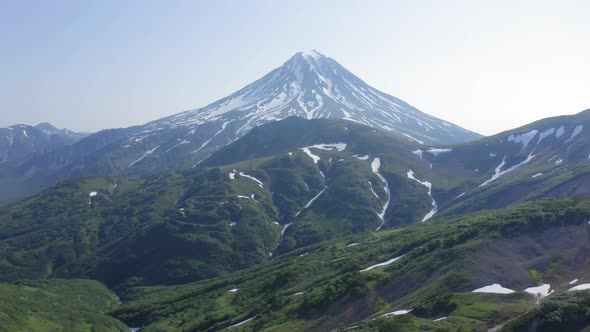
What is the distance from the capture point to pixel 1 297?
299 ft

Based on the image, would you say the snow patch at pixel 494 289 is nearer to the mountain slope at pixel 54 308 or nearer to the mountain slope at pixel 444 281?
the mountain slope at pixel 444 281

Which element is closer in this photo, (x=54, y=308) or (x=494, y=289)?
(x=494, y=289)

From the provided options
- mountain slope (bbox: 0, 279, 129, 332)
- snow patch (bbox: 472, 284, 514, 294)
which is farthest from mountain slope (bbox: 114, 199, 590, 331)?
mountain slope (bbox: 0, 279, 129, 332)

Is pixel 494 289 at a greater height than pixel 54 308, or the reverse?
pixel 494 289

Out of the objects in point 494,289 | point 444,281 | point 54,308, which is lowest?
point 54,308

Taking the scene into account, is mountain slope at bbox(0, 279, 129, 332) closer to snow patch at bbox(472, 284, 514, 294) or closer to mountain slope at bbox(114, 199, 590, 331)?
mountain slope at bbox(114, 199, 590, 331)

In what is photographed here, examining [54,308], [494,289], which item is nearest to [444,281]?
[494,289]

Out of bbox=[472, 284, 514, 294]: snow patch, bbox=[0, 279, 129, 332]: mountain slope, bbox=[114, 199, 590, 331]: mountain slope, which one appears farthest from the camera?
bbox=[0, 279, 129, 332]: mountain slope

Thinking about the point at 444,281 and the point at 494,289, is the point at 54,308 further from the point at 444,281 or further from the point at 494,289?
the point at 494,289

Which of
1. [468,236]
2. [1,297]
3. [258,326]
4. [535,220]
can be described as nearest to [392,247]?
[468,236]

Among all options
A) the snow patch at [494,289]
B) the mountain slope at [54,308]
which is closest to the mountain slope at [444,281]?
the snow patch at [494,289]

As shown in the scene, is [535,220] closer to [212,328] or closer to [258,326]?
[258,326]

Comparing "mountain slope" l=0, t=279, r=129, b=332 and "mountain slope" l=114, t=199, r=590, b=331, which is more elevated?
"mountain slope" l=114, t=199, r=590, b=331

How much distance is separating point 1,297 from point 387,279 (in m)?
80.1
